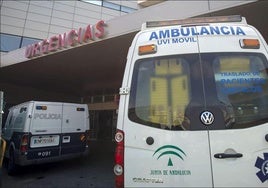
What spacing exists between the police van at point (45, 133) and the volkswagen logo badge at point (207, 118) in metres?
6.24

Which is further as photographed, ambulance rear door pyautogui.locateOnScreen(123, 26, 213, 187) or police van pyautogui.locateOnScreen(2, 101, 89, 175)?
police van pyautogui.locateOnScreen(2, 101, 89, 175)

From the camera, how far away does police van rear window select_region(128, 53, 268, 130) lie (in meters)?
2.43

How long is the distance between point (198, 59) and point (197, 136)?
884mm

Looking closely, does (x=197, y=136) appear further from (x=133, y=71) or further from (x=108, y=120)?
(x=108, y=120)

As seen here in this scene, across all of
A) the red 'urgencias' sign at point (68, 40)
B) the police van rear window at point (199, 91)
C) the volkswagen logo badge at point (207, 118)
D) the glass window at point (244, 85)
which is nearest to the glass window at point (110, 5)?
the red 'urgencias' sign at point (68, 40)

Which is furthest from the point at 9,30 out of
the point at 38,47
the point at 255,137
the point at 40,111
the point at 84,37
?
the point at 255,137

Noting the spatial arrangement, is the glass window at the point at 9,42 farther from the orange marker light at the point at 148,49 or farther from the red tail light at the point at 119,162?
the red tail light at the point at 119,162

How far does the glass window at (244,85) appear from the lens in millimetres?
2412

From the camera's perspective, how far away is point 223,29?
111 inches

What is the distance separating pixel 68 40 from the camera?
9641 mm

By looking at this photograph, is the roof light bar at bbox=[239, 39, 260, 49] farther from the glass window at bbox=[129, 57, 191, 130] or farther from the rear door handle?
the rear door handle

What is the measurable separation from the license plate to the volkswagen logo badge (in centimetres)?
626

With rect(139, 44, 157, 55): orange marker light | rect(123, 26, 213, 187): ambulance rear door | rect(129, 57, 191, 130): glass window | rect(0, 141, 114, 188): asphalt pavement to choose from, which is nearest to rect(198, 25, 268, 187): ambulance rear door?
rect(123, 26, 213, 187): ambulance rear door

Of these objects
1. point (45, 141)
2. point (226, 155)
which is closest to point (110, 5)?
point (45, 141)
